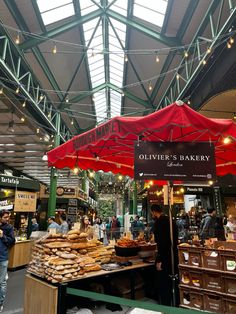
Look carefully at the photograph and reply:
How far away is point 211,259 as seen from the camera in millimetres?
3631

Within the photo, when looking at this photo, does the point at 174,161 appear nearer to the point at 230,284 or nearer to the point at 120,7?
the point at 230,284

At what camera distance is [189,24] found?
8.21m

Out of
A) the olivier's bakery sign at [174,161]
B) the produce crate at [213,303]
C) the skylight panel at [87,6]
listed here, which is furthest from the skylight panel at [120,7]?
the produce crate at [213,303]

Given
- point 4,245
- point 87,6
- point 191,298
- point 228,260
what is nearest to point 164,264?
point 191,298

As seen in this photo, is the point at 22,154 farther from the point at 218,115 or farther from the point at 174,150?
the point at 174,150

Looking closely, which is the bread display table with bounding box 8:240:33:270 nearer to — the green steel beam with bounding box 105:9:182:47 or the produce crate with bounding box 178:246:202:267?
the produce crate with bounding box 178:246:202:267

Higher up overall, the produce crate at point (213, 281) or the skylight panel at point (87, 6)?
the skylight panel at point (87, 6)

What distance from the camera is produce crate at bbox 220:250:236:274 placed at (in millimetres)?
3451

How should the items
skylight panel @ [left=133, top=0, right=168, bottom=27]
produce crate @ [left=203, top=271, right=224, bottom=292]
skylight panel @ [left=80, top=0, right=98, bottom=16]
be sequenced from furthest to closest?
skylight panel @ [left=80, top=0, right=98, bottom=16], skylight panel @ [left=133, top=0, right=168, bottom=27], produce crate @ [left=203, top=271, right=224, bottom=292]

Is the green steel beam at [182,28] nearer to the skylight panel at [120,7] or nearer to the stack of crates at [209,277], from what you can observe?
the skylight panel at [120,7]

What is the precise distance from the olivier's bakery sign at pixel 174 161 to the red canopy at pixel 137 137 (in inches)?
8.8

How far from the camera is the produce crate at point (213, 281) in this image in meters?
3.51

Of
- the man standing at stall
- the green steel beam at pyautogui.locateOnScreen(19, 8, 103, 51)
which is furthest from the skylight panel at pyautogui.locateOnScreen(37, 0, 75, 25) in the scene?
the man standing at stall

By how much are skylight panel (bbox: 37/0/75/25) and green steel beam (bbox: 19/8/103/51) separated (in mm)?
269
